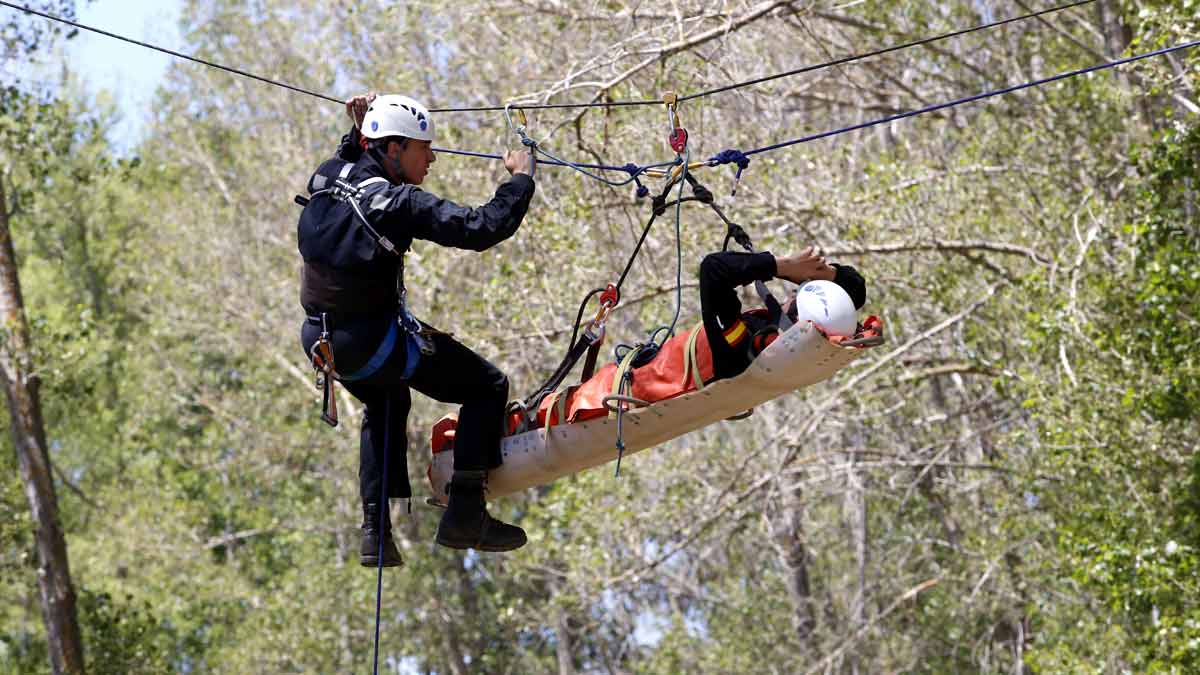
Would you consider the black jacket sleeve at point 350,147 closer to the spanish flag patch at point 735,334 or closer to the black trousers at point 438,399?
the black trousers at point 438,399

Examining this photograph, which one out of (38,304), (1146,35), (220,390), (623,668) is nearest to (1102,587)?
(1146,35)

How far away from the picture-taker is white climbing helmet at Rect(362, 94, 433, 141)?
19.9 ft

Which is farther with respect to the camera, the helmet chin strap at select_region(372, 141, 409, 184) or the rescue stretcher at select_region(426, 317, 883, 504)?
the helmet chin strap at select_region(372, 141, 409, 184)

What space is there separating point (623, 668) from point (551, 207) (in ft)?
43.5

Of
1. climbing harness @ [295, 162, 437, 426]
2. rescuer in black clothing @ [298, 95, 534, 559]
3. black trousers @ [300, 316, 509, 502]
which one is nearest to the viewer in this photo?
rescuer in black clothing @ [298, 95, 534, 559]

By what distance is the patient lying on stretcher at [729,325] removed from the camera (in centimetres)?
571

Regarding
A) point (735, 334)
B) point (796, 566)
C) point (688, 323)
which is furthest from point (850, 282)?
point (796, 566)

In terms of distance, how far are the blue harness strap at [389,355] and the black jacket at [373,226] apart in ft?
0.31

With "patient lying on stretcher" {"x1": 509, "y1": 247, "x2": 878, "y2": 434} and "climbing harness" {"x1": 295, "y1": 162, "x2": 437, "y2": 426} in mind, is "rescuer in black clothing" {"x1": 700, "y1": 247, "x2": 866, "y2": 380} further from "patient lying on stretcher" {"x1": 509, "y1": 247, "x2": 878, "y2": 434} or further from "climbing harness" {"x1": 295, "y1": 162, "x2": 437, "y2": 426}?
"climbing harness" {"x1": 295, "y1": 162, "x2": 437, "y2": 426}

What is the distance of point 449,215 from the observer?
18.6ft

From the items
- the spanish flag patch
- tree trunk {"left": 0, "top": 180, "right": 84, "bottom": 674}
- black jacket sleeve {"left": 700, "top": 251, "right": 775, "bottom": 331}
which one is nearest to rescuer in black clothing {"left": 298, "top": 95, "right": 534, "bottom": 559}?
black jacket sleeve {"left": 700, "top": 251, "right": 775, "bottom": 331}

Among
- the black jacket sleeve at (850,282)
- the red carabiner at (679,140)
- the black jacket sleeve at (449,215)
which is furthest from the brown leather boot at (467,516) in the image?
the black jacket sleeve at (850,282)

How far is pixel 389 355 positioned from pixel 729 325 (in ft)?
3.92

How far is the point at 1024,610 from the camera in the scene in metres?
16.7
